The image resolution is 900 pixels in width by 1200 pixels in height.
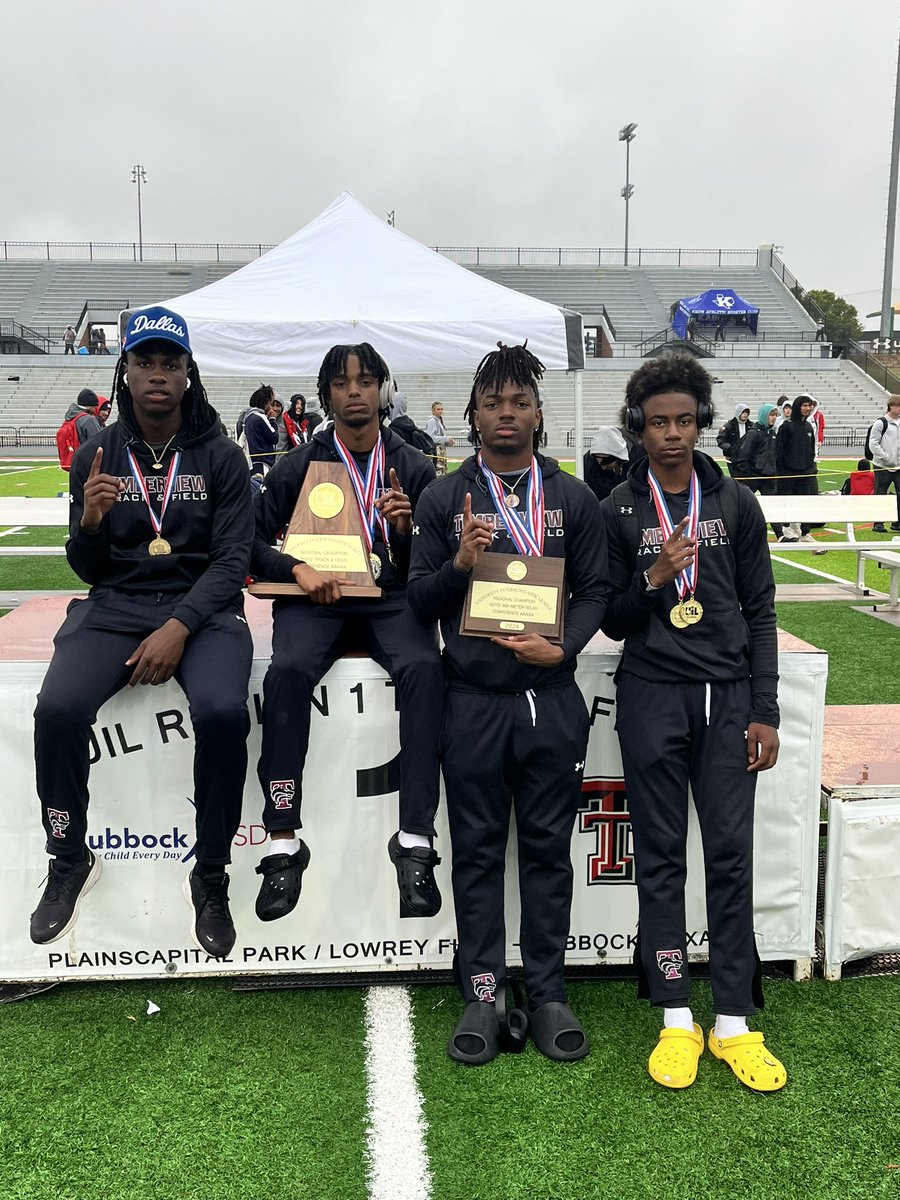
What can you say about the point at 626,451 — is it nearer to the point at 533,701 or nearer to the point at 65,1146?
the point at 533,701

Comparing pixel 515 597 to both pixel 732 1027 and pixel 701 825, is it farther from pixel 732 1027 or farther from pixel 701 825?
pixel 732 1027

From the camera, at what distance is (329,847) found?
3.19 m

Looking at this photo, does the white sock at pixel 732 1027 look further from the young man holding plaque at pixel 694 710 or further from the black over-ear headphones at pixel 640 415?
the black over-ear headphones at pixel 640 415

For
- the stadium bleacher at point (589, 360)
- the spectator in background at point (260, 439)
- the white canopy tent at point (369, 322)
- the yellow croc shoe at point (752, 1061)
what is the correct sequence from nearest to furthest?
the yellow croc shoe at point (752, 1061) < the white canopy tent at point (369, 322) < the spectator in background at point (260, 439) < the stadium bleacher at point (589, 360)

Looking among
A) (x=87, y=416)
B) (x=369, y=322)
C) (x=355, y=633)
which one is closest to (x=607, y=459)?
(x=369, y=322)

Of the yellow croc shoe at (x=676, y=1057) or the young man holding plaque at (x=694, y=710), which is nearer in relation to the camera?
the yellow croc shoe at (x=676, y=1057)

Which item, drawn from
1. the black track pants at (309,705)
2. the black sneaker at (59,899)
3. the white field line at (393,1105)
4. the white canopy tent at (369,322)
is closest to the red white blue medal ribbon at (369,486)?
the black track pants at (309,705)

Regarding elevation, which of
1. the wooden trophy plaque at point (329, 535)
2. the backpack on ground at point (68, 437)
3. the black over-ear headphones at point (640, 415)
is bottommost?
the wooden trophy plaque at point (329, 535)

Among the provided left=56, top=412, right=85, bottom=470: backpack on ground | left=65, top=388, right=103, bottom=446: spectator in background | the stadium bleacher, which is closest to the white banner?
left=65, top=388, right=103, bottom=446: spectator in background

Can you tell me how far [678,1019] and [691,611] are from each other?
1.19 m

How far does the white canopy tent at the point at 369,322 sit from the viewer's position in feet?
28.0

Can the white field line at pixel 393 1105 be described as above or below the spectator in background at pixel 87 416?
below

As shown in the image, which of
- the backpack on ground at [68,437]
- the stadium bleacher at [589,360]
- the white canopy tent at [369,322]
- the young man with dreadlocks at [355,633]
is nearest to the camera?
the young man with dreadlocks at [355,633]

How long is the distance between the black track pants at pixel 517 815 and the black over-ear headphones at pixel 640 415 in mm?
818
